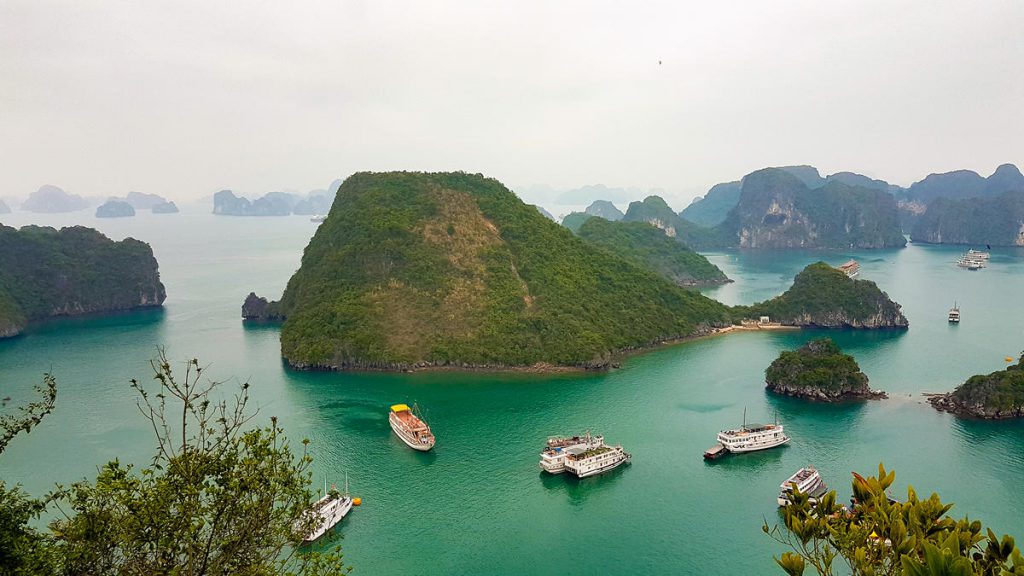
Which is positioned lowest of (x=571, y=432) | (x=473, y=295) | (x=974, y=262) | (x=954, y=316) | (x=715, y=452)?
(x=715, y=452)

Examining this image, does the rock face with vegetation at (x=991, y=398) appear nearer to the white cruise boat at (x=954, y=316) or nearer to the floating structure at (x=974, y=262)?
the white cruise boat at (x=954, y=316)

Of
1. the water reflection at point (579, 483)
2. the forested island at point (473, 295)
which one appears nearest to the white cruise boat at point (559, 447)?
the water reflection at point (579, 483)

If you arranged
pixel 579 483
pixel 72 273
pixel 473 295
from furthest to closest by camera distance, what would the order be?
pixel 72 273, pixel 473 295, pixel 579 483

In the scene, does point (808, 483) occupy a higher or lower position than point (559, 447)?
lower

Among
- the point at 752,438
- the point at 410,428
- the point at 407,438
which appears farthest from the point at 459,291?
the point at 752,438

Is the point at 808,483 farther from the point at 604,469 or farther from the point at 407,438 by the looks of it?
the point at 407,438

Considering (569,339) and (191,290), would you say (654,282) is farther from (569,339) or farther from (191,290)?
(191,290)

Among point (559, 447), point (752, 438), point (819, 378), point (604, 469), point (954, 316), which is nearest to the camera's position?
point (604, 469)
